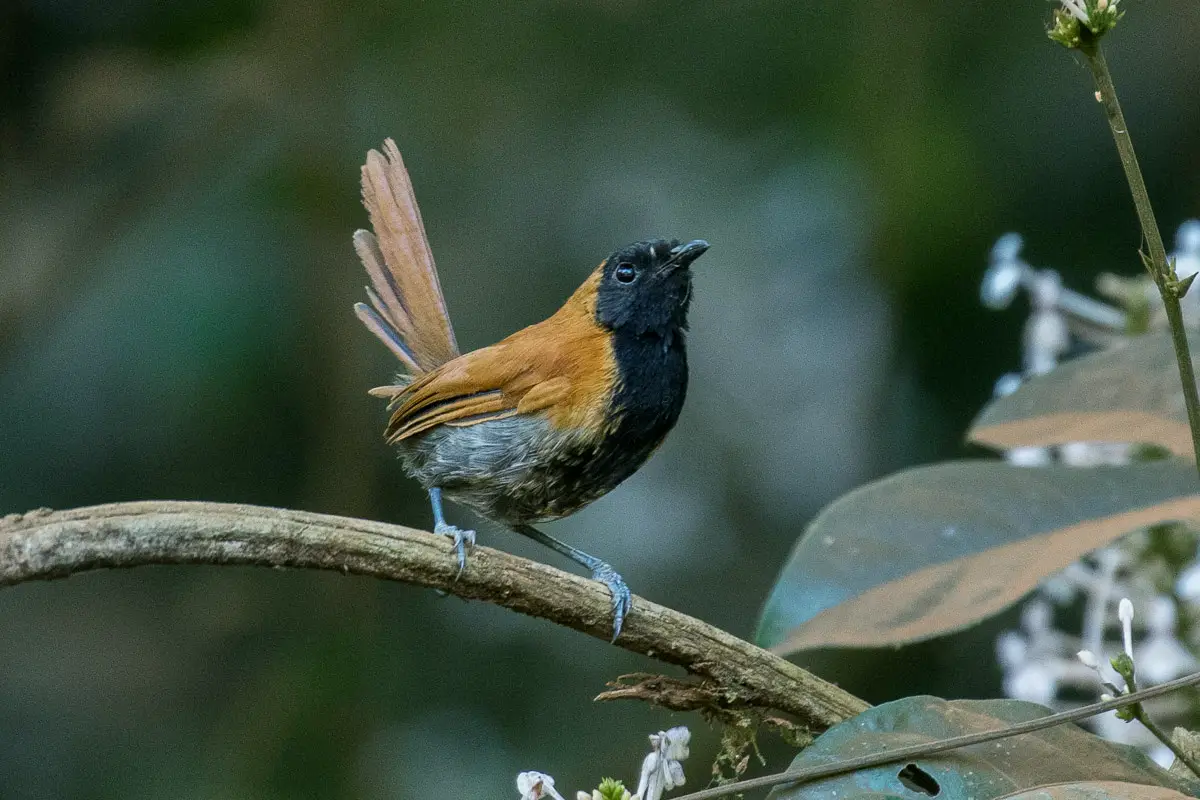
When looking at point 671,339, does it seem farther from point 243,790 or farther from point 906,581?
point 243,790

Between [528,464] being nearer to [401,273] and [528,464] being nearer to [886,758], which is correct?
[401,273]

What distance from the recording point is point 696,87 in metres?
4.48

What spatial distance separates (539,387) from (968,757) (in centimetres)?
105

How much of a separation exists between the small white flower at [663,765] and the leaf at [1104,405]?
908 millimetres

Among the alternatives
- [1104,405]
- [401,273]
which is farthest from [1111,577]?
[401,273]

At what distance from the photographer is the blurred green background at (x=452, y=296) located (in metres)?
3.83

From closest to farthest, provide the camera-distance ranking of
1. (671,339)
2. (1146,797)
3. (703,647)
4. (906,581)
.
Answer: (1146,797) < (703,647) < (906,581) < (671,339)

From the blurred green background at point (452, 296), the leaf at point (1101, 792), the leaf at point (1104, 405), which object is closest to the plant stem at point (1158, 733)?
the leaf at point (1101, 792)

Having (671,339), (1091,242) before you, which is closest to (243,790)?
(671,339)

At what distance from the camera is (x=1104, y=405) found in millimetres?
2074

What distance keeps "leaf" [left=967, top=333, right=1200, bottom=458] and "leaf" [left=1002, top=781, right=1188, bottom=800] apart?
2.60 ft

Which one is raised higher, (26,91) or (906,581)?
(26,91)

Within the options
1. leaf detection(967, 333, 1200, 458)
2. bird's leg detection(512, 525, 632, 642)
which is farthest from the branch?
leaf detection(967, 333, 1200, 458)

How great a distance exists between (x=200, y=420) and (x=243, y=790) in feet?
3.54
